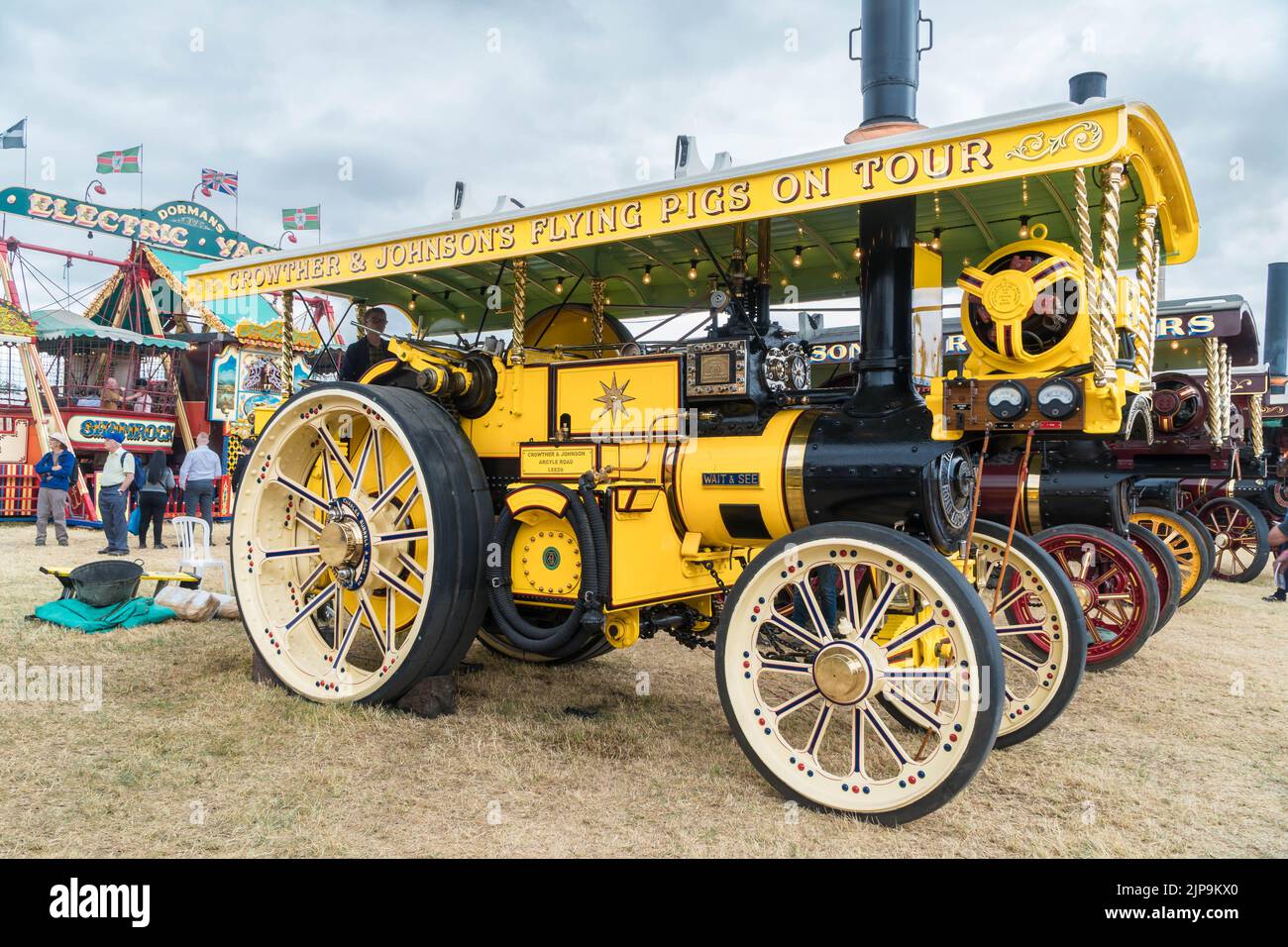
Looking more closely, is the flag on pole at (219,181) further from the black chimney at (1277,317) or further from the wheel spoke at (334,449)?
the black chimney at (1277,317)

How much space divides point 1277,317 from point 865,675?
83.9 ft

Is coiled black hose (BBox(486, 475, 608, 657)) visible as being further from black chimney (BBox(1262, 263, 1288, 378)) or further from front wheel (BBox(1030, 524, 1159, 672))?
black chimney (BBox(1262, 263, 1288, 378))

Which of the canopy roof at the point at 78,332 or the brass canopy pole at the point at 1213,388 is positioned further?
the canopy roof at the point at 78,332

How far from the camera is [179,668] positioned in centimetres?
471

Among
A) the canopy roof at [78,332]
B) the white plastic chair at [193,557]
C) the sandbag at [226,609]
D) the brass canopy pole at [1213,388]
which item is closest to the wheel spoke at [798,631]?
the sandbag at [226,609]

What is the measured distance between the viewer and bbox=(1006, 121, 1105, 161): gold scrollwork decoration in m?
2.55

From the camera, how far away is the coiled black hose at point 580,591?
3607 millimetres

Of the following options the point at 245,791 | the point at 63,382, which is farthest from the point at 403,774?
the point at 63,382

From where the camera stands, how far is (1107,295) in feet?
9.12

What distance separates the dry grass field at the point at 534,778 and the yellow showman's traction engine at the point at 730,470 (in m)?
0.24

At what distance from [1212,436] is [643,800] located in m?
5.56

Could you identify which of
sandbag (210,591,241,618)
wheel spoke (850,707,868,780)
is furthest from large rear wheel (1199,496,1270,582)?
sandbag (210,591,241,618)

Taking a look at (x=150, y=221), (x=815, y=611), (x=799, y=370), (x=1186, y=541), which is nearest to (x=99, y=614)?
(x=799, y=370)

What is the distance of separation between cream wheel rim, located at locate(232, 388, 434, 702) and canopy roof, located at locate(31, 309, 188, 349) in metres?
13.6
